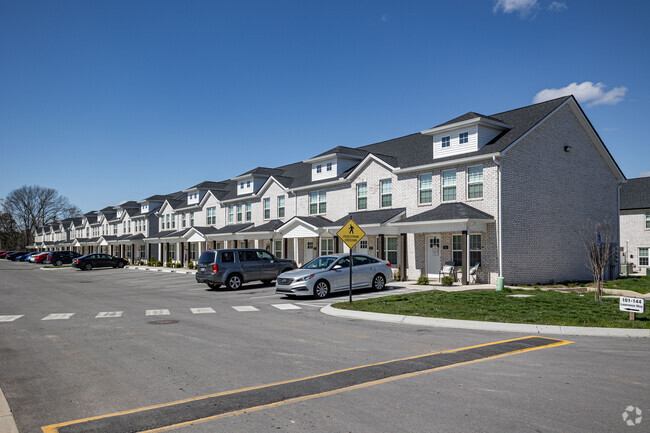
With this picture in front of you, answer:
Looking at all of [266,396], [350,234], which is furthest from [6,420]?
[350,234]

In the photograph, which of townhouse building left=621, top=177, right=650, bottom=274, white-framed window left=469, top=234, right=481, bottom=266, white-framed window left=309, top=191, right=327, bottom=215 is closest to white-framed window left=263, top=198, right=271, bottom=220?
white-framed window left=309, top=191, right=327, bottom=215

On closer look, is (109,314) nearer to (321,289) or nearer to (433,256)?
(321,289)

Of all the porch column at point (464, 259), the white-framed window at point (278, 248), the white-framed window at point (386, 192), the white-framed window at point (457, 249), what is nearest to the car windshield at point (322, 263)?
the porch column at point (464, 259)

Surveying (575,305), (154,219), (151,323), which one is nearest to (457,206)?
(575,305)

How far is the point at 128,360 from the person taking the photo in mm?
8141

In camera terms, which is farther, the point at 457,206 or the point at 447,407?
the point at 457,206

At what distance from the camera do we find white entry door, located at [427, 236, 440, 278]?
24453 millimetres

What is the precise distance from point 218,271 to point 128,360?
14.1m

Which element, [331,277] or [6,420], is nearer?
[6,420]

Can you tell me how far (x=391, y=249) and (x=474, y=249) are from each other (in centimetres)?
532

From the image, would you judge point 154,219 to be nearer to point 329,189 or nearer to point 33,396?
point 329,189

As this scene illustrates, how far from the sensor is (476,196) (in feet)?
76.1

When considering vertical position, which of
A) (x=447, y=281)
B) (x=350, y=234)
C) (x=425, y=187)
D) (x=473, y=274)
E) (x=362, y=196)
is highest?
(x=425, y=187)

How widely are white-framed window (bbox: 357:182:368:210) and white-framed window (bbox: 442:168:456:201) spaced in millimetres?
5834
